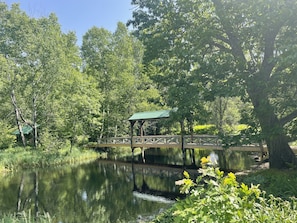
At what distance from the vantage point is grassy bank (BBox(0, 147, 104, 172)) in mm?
18281

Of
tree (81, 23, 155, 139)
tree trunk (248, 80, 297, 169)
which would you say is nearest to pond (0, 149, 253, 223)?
tree trunk (248, 80, 297, 169)

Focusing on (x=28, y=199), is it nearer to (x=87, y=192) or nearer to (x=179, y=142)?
(x=87, y=192)

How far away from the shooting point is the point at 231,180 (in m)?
2.37

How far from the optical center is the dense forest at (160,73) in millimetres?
8383

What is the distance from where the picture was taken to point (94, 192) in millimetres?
12797

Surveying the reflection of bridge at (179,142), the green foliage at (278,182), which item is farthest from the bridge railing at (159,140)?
the green foliage at (278,182)

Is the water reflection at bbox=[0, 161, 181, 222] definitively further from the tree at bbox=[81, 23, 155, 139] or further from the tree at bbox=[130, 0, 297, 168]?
the tree at bbox=[81, 23, 155, 139]

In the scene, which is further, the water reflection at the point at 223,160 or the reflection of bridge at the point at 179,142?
the water reflection at the point at 223,160

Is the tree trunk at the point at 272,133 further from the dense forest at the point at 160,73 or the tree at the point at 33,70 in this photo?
the tree at the point at 33,70

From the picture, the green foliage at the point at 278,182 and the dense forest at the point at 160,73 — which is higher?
the dense forest at the point at 160,73

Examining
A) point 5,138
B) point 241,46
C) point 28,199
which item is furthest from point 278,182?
point 5,138

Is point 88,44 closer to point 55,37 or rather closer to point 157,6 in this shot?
point 55,37

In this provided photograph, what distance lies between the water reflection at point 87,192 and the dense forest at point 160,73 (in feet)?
12.0

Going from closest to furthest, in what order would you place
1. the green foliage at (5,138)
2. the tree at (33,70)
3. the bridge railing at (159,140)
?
the bridge railing at (159,140)
the green foliage at (5,138)
the tree at (33,70)
